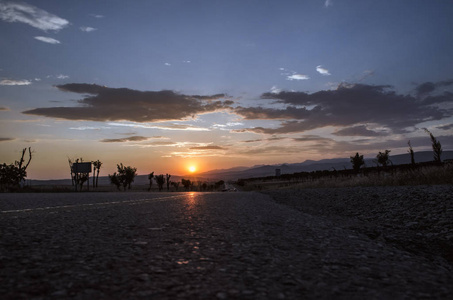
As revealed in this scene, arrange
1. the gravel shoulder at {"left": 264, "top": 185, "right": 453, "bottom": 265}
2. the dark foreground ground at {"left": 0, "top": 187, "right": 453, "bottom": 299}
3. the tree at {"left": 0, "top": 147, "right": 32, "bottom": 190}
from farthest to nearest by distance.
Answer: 1. the tree at {"left": 0, "top": 147, "right": 32, "bottom": 190}
2. the gravel shoulder at {"left": 264, "top": 185, "right": 453, "bottom": 265}
3. the dark foreground ground at {"left": 0, "top": 187, "right": 453, "bottom": 299}

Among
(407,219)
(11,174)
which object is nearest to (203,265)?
(407,219)

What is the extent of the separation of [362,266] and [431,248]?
7.99 feet

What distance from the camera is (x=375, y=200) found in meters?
10.2

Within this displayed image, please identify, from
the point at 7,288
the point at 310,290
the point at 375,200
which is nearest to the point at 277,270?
the point at 310,290

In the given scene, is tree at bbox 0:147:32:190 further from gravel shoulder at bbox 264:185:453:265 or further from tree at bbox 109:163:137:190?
gravel shoulder at bbox 264:185:453:265

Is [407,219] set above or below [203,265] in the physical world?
below

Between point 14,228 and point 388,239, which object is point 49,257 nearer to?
point 14,228

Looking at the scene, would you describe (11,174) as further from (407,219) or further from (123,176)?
(407,219)

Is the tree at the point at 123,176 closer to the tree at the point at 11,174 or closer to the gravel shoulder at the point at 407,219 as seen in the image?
the tree at the point at 11,174

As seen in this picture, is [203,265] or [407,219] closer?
[203,265]

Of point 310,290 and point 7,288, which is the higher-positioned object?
point 7,288

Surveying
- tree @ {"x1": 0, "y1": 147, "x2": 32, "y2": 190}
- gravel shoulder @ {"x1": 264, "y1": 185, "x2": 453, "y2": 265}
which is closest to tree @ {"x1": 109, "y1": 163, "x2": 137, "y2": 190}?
tree @ {"x1": 0, "y1": 147, "x2": 32, "y2": 190}

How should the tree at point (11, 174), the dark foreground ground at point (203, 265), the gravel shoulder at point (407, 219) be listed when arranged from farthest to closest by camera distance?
the tree at point (11, 174)
the gravel shoulder at point (407, 219)
the dark foreground ground at point (203, 265)

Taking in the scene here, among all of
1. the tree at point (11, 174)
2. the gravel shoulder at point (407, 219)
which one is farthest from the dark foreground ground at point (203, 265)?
the tree at point (11, 174)
